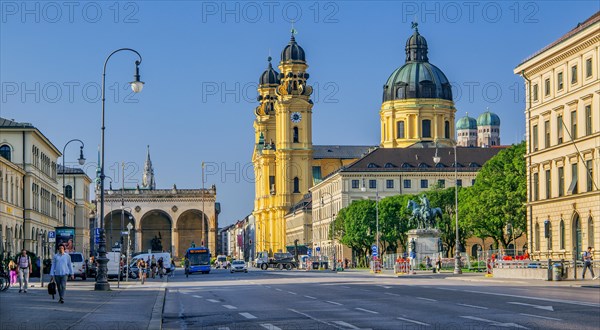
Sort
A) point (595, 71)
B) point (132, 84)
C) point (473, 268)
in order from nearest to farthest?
point (132, 84) → point (595, 71) → point (473, 268)

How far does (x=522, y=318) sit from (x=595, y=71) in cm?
4356

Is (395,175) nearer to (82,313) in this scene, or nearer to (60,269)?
(60,269)

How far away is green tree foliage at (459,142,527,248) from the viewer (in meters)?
98.9

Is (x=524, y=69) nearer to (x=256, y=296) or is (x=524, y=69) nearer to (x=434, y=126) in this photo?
(x=256, y=296)

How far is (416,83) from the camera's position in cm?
18662

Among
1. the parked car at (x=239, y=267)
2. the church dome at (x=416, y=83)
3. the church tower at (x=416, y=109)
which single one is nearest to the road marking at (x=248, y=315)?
the parked car at (x=239, y=267)

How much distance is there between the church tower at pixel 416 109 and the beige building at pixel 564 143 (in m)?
104

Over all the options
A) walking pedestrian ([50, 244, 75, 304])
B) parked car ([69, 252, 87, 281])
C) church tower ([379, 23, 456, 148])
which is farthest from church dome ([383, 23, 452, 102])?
walking pedestrian ([50, 244, 75, 304])

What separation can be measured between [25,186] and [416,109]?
9260cm

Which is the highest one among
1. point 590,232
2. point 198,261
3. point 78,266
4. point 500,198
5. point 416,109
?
point 416,109

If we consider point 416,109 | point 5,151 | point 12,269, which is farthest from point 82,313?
point 416,109

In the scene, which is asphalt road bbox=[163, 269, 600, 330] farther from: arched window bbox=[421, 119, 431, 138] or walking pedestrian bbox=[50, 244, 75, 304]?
arched window bbox=[421, 119, 431, 138]

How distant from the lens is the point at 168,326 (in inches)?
978

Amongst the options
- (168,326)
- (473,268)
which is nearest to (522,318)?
(168,326)
